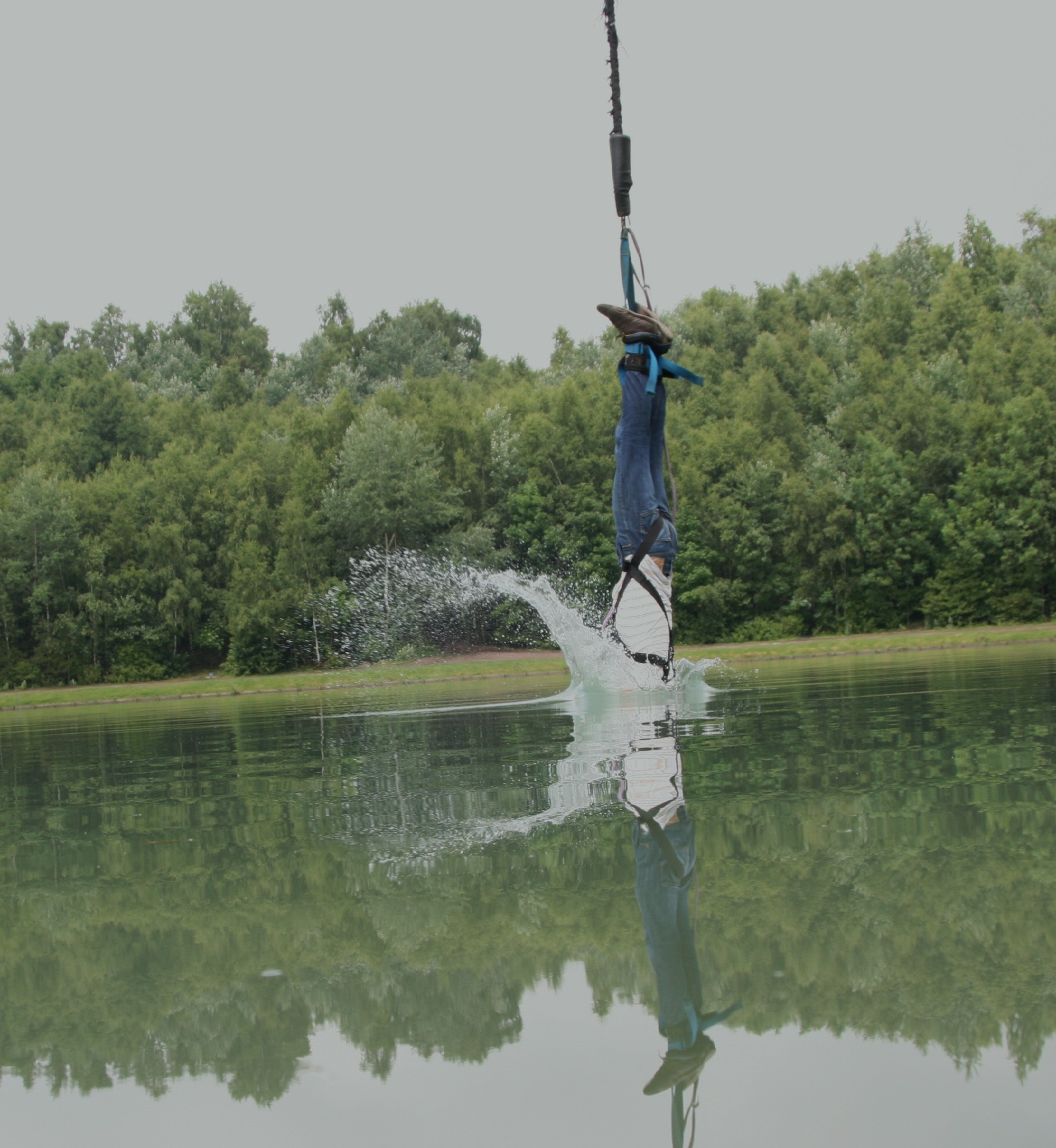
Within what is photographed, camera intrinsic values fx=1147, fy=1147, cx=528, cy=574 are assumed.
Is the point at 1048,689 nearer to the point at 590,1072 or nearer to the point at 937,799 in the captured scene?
the point at 937,799

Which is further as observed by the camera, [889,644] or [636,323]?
[889,644]

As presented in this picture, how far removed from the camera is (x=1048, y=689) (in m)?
12.6

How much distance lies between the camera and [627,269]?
37.6 ft

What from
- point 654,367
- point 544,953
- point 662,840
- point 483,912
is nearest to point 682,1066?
point 544,953

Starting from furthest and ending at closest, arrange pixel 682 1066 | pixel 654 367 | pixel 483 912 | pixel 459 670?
pixel 459 670, pixel 654 367, pixel 483 912, pixel 682 1066

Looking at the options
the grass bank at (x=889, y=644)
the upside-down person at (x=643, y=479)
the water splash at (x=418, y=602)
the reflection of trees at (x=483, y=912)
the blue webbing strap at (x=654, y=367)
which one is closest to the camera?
the reflection of trees at (x=483, y=912)

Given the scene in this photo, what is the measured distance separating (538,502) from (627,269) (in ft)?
133

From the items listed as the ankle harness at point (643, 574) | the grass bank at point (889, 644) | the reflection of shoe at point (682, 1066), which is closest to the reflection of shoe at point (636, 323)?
the ankle harness at point (643, 574)

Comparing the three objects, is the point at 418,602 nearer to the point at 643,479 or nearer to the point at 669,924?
the point at 643,479

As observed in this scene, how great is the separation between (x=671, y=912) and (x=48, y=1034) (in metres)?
1.96

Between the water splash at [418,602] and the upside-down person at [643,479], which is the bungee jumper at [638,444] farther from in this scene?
the water splash at [418,602]

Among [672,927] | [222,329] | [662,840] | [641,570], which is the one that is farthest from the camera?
[222,329]

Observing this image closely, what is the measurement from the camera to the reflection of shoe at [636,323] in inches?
449

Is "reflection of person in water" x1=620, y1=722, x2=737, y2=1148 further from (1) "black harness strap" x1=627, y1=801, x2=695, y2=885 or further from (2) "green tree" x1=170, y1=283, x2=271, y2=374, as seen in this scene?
(2) "green tree" x1=170, y1=283, x2=271, y2=374
